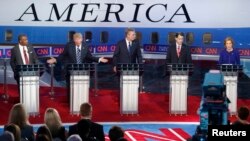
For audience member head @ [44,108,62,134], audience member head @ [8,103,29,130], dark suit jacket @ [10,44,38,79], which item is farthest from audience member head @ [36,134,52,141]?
dark suit jacket @ [10,44,38,79]

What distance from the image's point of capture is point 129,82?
1418 cm

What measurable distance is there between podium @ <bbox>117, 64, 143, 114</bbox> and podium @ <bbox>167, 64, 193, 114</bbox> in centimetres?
79

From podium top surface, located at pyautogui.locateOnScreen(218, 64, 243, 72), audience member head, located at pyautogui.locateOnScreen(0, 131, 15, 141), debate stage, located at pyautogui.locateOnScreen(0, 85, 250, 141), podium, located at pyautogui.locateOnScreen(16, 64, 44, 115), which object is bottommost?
debate stage, located at pyautogui.locateOnScreen(0, 85, 250, 141)

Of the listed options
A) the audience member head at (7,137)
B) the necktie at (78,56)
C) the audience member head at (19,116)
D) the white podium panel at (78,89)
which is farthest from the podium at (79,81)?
the audience member head at (7,137)

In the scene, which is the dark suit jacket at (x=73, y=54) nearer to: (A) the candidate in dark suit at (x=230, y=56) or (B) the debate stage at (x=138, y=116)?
(B) the debate stage at (x=138, y=116)

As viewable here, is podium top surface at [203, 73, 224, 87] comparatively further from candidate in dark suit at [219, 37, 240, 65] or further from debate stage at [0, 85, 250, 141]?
candidate in dark suit at [219, 37, 240, 65]

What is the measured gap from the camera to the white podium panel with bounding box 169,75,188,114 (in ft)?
46.7

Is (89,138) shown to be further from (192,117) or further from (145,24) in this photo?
(145,24)

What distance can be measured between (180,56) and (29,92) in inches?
154

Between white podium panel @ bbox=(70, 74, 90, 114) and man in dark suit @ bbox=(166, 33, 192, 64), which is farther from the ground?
man in dark suit @ bbox=(166, 33, 192, 64)

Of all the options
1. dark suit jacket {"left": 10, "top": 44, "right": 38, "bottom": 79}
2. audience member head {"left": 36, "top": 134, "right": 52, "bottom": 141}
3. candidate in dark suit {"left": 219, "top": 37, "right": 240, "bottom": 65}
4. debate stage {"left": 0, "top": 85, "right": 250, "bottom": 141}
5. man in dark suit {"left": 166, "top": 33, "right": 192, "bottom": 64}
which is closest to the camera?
audience member head {"left": 36, "top": 134, "right": 52, "bottom": 141}

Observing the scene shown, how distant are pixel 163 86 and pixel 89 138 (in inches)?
385

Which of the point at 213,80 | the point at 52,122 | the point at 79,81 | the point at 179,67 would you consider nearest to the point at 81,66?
the point at 79,81

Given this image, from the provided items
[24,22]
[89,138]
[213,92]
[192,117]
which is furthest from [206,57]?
[89,138]
